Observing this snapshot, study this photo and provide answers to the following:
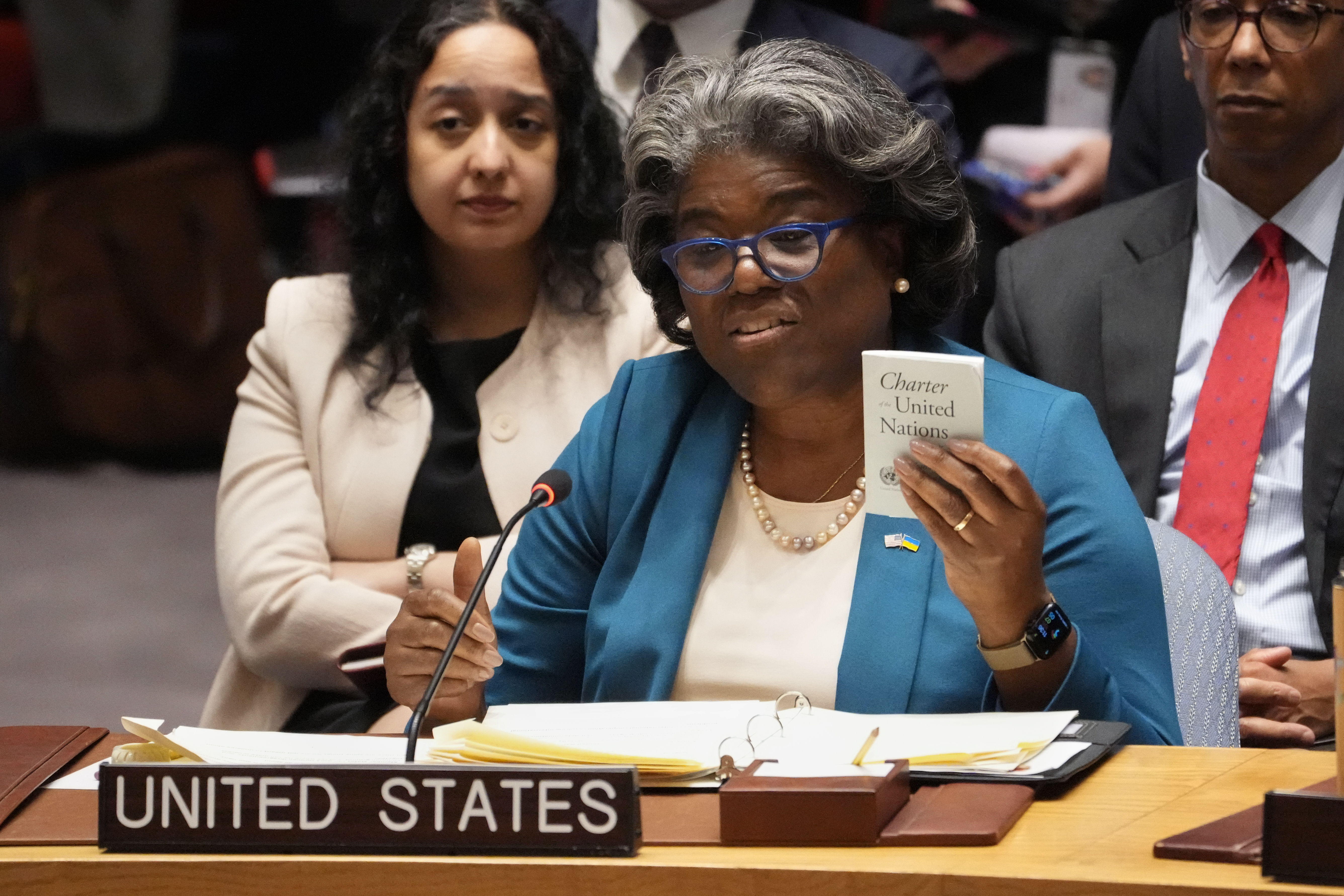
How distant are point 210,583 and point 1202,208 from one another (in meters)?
3.50

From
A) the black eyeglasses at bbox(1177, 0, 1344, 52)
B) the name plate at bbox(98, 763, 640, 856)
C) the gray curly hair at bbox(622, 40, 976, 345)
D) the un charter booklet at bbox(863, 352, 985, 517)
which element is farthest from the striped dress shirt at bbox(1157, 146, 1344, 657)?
the name plate at bbox(98, 763, 640, 856)

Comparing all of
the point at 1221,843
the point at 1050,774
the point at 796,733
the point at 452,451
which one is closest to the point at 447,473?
→ the point at 452,451

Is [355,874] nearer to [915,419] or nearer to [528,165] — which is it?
[915,419]

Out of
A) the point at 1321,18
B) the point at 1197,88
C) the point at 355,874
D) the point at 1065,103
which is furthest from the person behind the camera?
the point at 1065,103

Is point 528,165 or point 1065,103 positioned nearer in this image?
point 528,165

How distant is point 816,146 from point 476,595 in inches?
27.2

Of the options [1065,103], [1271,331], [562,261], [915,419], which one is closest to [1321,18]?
[1271,331]

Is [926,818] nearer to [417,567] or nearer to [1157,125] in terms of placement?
[417,567]

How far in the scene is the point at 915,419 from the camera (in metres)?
1.59

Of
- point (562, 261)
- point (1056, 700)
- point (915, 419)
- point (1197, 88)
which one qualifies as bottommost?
point (1056, 700)

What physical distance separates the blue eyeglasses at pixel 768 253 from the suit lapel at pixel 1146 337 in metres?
0.96

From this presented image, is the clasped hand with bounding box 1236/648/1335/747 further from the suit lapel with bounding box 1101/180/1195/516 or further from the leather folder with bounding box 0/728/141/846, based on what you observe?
the leather folder with bounding box 0/728/141/846

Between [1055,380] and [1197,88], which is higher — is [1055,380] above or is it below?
below

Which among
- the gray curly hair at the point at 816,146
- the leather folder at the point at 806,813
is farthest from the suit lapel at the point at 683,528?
the leather folder at the point at 806,813
